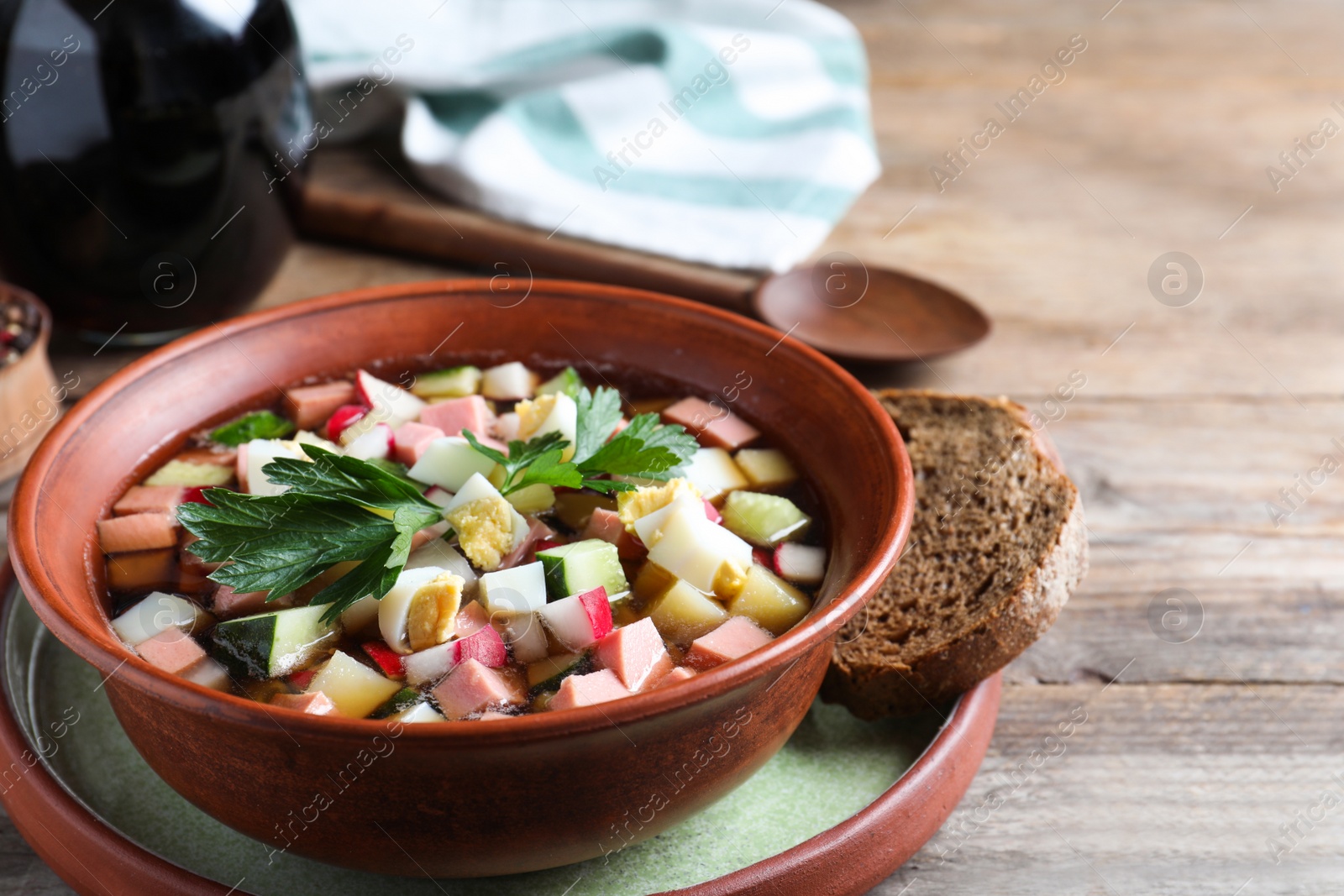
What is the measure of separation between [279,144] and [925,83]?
9.05ft

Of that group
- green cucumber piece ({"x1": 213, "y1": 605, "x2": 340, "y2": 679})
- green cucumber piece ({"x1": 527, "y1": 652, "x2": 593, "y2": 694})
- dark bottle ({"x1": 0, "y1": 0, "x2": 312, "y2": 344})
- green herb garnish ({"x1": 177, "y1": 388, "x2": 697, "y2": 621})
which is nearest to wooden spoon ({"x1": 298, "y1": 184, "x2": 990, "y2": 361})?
dark bottle ({"x1": 0, "y1": 0, "x2": 312, "y2": 344})

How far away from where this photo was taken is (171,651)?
1.52 m

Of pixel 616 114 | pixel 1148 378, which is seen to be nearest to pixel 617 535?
pixel 1148 378

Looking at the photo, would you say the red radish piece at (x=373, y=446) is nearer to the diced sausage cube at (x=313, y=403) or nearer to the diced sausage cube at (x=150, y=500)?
the diced sausage cube at (x=313, y=403)

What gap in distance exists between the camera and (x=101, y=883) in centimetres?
146

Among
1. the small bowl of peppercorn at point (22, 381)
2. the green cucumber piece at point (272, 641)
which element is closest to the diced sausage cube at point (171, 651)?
the green cucumber piece at point (272, 641)

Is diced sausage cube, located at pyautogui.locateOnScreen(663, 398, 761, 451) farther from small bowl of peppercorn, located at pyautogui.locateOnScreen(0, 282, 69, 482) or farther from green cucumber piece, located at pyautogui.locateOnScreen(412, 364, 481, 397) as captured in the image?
small bowl of peppercorn, located at pyautogui.locateOnScreen(0, 282, 69, 482)

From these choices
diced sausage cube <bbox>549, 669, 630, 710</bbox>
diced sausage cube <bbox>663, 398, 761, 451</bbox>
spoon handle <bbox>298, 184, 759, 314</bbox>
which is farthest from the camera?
spoon handle <bbox>298, 184, 759, 314</bbox>

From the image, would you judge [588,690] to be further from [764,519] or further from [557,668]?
[764,519]

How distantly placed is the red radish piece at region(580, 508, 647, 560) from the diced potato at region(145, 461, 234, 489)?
61 centimetres

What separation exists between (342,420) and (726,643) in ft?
2.69

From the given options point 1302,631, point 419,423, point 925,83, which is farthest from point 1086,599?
point 925,83

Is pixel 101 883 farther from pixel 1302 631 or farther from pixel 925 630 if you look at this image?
pixel 1302 631

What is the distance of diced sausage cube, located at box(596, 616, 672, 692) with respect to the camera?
1469 mm
